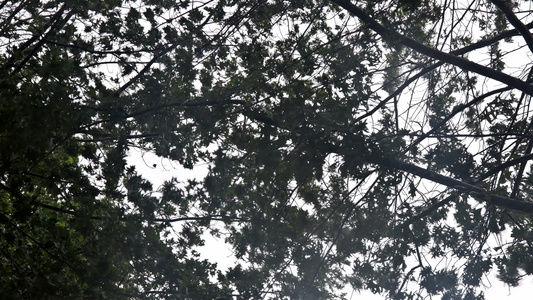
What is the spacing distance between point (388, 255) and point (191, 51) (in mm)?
3702

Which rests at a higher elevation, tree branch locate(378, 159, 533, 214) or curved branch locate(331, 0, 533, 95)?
curved branch locate(331, 0, 533, 95)

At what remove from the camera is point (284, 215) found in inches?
285

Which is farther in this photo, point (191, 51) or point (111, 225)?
point (191, 51)

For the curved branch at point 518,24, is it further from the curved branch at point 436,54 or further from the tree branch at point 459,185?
the tree branch at point 459,185

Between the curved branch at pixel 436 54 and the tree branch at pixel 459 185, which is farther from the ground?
the curved branch at pixel 436 54

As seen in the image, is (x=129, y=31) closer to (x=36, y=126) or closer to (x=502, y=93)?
(x=36, y=126)

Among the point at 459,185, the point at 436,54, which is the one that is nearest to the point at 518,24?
the point at 436,54

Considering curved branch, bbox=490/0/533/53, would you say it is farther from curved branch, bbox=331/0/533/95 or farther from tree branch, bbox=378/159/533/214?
tree branch, bbox=378/159/533/214

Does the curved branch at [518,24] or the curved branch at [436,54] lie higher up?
the curved branch at [518,24]

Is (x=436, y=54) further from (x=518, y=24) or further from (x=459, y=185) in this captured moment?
(x=459, y=185)

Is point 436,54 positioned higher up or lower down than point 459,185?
higher up

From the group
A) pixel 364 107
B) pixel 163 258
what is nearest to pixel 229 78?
pixel 364 107

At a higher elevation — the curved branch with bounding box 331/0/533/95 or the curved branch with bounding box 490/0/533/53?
the curved branch with bounding box 490/0/533/53

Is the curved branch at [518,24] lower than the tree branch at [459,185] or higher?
higher
